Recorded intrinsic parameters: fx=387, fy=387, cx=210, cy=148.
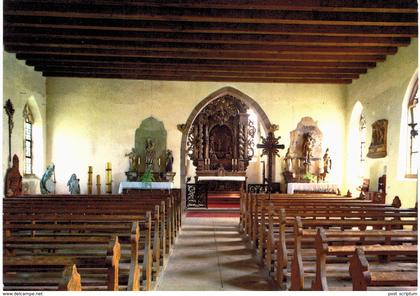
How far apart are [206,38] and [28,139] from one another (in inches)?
257

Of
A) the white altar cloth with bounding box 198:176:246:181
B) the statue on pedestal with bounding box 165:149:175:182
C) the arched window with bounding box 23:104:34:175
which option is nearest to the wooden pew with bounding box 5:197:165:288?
the statue on pedestal with bounding box 165:149:175:182

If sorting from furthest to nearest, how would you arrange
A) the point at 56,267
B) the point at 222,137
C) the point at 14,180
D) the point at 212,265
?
the point at 222,137 → the point at 14,180 → the point at 212,265 → the point at 56,267

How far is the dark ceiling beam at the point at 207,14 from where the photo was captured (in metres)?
6.88

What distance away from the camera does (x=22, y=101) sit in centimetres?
1048

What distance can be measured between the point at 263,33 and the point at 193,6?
182 cm

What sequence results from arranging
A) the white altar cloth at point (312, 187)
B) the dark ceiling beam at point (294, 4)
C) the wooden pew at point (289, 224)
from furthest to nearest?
the white altar cloth at point (312, 187)
the dark ceiling beam at point (294, 4)
the wooden pew at point (289, 224)

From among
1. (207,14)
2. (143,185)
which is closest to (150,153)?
(143,185)

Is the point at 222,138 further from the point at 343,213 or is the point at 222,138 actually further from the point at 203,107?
the point at 343,213

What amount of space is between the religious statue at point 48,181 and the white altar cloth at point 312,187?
23.6 ft

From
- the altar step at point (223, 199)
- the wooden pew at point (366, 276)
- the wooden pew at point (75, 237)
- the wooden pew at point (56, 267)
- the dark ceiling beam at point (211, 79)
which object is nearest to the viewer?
the wooden pew at point (366, 276)

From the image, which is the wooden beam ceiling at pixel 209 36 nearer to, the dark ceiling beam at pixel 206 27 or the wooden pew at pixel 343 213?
the dark ceiling beam at pixel 206 27

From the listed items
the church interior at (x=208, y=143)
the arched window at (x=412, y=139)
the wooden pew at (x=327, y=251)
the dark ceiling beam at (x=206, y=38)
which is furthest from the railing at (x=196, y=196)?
the wooden pew at (x=327, y=251)

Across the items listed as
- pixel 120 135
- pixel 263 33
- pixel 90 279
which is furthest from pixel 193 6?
pixel 120 135

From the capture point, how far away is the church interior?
13.0 feet
